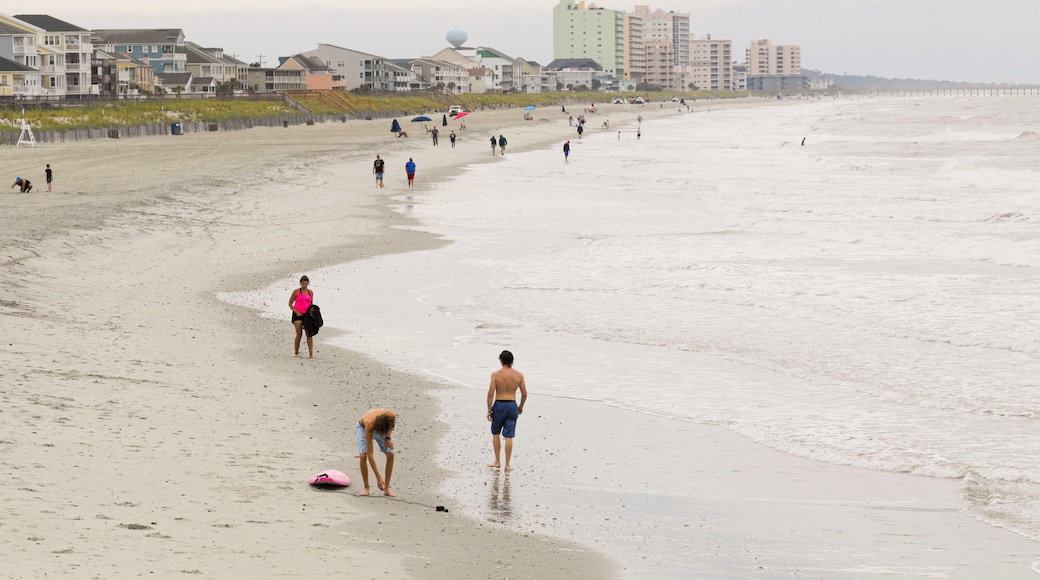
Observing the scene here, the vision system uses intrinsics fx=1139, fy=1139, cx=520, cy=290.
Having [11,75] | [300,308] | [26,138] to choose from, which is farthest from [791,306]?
[11,75]

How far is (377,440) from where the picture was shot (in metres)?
10.8

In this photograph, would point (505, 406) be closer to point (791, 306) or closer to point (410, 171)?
point (791, 306)

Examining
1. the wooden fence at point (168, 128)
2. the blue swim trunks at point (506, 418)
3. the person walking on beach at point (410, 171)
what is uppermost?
the wooden fence at point (168, 128)

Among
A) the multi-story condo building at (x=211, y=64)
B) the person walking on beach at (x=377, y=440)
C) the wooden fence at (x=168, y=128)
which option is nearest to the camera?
the person walking on beach at (x=377, y=440)

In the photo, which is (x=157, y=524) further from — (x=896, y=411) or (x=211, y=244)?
(x=211, y=244)

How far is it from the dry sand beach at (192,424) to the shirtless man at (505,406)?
29.6 inches

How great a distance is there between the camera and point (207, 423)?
495 inches

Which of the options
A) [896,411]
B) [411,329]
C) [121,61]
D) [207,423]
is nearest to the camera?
[207,423]

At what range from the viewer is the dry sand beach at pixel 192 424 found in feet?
28.3

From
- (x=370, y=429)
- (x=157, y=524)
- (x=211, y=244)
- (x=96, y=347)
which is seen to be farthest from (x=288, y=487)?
(x=211, y=244)

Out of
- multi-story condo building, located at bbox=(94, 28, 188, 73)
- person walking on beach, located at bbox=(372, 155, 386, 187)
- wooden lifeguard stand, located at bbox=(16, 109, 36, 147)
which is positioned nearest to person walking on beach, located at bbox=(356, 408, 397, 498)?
person walking on beach, located at bbox=(372, 155, 386, 187)

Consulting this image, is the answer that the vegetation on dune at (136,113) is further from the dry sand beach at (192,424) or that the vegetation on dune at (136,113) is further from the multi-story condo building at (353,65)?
the multi-story condo building at (353,65)

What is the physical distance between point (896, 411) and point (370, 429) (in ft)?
23.0

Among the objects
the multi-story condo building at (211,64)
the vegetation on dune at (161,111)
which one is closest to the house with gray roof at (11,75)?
the vegetation on dune at (161,111)
